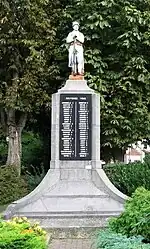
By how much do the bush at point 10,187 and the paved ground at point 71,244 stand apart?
8.32m

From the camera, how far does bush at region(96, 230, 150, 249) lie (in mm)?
5331

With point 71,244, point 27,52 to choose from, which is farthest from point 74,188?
point 27,52

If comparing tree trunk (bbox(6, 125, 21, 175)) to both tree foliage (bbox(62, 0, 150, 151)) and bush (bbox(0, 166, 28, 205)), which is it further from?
tree foliage (bbox(62, 0, 150, 151))

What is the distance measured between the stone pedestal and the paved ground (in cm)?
98

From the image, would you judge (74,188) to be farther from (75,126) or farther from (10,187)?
(10,187)

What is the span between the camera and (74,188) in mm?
12742

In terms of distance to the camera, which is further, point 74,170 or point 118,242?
point 74,170

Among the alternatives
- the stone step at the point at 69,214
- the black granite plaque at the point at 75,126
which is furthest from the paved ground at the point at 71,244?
the black granite plaque at the point at 75,126

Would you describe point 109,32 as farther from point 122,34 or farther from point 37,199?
point 37,199

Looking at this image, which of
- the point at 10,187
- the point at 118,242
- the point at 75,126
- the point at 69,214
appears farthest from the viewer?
the point at 10,187

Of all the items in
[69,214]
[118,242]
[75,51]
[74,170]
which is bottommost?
[69,214]

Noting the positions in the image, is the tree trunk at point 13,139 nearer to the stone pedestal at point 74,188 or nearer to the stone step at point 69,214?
the stone pedestal at point 74,188

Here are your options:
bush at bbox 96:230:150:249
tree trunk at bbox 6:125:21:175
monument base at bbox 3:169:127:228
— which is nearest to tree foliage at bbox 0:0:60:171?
tree trunk at bbox 6:125:21:175

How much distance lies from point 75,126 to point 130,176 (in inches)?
172
